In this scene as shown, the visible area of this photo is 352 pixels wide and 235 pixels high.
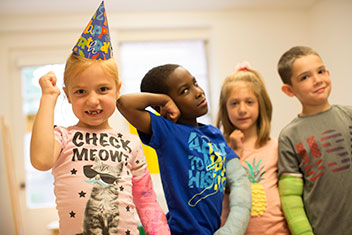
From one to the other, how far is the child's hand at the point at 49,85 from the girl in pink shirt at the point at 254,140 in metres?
0.81

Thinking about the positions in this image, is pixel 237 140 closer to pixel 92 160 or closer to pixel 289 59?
pixel 289 59

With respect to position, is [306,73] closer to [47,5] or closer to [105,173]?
[105,173]

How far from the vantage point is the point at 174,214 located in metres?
1.15

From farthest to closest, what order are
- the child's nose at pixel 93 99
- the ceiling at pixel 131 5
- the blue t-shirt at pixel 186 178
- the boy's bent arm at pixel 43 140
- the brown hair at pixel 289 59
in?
the ceiling at pixel 131 5
the brown hair at pixel 289 59
the blue t-shirt at pixel 186 178
the child's nose at pixel 93 99
the boy's bent arm at pixel 43 140

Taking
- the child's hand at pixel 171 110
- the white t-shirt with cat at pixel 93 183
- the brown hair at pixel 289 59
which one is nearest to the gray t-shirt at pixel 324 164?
the brown hair at pixel 289 59

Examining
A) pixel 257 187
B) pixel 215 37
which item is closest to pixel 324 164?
pixel 257 187

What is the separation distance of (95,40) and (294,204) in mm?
998

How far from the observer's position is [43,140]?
36.1 inches

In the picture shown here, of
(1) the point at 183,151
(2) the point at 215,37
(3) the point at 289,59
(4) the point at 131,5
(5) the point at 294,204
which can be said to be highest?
(4) the point at 131,5

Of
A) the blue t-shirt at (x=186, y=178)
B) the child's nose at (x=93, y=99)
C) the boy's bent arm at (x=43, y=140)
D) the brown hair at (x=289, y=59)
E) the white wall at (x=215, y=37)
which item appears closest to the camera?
the boy's bent arm at (x=43, y=140)

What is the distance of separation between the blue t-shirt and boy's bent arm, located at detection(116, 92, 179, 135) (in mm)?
26

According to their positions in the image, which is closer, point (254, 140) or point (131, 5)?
point (254, 140)

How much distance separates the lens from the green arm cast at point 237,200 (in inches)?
47.0

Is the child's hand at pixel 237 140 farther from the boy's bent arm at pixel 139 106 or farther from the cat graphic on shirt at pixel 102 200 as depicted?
the cat graphic on shirt at pixel 102 200
